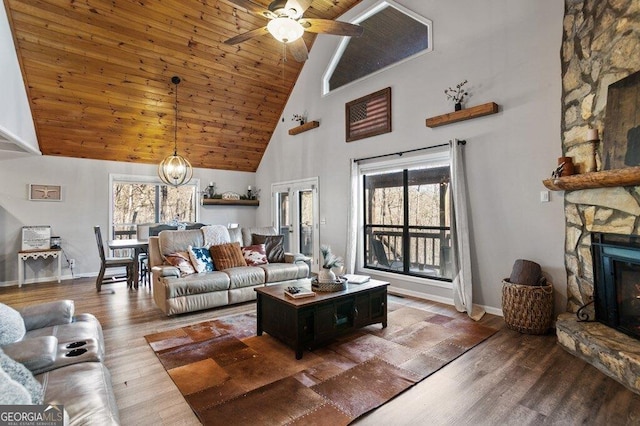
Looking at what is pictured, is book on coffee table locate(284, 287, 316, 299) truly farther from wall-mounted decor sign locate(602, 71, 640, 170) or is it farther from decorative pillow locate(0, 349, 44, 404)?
wall-mounted decor sign locate(602, 71, 640, 170)

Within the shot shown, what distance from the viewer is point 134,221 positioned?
279 inches

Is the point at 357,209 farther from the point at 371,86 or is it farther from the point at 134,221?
the point at 134,221

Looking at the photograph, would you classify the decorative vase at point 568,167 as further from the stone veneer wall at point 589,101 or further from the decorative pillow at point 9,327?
the decorative pillow at point 9,327

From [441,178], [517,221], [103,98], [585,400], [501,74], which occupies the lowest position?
[585,400]

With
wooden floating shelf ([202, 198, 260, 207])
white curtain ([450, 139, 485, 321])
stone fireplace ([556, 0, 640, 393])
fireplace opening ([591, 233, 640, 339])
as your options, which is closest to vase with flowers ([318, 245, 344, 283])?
white curtain ([450, 139, 485, 321])

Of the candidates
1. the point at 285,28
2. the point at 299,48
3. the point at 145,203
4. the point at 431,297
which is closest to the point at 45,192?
the point at 145,203

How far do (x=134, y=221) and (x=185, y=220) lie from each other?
1.07 m

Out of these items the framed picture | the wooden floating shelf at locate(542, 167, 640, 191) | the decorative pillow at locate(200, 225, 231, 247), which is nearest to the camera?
the wooden floating shelf at locate(542, 167, 640, 191)

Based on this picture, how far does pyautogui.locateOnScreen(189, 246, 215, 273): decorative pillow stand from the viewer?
14.4 feet

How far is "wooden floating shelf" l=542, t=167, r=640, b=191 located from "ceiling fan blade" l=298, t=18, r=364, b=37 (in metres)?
2.46

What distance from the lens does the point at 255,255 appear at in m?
4.96

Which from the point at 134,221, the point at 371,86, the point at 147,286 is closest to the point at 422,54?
the point at 371,86

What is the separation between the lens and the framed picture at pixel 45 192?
590cm

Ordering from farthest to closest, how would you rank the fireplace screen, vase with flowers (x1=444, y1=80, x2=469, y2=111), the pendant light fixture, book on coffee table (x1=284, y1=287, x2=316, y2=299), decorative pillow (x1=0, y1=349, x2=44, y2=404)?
the pendant light fixture < vase with flowers (x1=444, y1=80, x2=469, y2=111) < book on coffee table (x1=284, y1=287, x2=316, y2=299) < the fireplace screen < decorative pillow (x1=0, y1=349, x2=44, y2=404)
